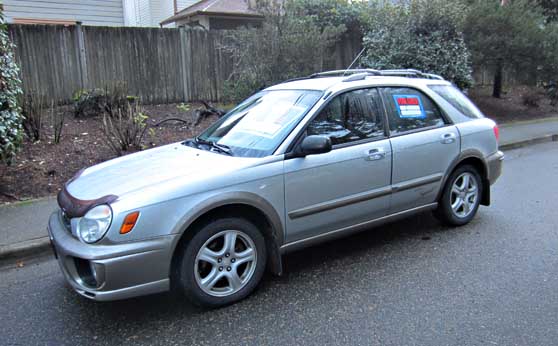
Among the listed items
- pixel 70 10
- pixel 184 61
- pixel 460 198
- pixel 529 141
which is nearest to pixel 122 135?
pixel 184 61

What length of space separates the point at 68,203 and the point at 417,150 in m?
3.18

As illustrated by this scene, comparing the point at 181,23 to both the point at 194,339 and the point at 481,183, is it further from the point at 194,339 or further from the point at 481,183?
the point at 194,339

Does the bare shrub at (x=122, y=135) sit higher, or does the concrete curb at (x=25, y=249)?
the bare shrub at (x=122, y=135)

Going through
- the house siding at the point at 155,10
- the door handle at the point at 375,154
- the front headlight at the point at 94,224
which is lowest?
the front headlight at the point at 94,224

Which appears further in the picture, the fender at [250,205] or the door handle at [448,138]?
the door handle at [448,138]

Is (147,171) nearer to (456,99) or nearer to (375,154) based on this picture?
(375,154)

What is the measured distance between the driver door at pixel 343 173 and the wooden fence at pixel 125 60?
774 cm

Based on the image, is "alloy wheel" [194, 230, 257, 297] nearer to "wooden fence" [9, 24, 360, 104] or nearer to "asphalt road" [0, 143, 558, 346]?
"asphalt road" [0, 143, 558, 346]

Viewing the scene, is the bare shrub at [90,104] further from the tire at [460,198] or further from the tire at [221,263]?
the tire at [460,198]

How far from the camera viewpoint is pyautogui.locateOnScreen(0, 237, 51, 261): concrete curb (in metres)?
4.50

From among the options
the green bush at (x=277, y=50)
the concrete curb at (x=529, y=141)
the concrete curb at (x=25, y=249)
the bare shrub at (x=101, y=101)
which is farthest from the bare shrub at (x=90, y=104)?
the concrete curb at (x=529, y=141)

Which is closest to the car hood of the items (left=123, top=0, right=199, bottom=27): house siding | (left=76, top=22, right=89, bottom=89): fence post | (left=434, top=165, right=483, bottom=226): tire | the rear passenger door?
the rear passenger door

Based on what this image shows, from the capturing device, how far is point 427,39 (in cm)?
1161

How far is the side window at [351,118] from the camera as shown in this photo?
13.1ft
